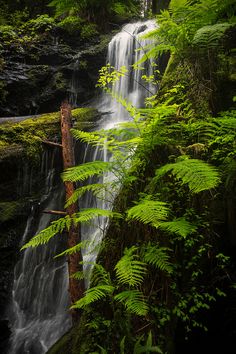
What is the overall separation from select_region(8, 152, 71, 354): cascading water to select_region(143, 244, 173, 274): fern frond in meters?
4.75

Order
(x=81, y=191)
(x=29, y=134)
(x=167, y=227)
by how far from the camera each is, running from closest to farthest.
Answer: (x=167, y=227) < (x=81, y=191) < (x=29, y=134)

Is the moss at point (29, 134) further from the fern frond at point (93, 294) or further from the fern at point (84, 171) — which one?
the fern frond at point (93, 294)

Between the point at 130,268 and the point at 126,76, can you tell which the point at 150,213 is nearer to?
the point at 130,268

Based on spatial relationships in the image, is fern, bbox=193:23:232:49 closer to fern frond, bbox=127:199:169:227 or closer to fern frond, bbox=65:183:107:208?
fern frond, bbox=65:183:107:208

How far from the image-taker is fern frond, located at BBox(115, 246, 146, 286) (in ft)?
7.35

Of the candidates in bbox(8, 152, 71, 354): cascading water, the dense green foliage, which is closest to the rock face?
bbox(8, 152, 71, 354): cascading water

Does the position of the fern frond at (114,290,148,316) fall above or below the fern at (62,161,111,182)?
below

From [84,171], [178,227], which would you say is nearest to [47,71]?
[84,171]

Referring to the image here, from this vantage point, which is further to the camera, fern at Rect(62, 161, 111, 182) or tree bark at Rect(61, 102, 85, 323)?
tree bark at Rect(61, 102, 85, 323)

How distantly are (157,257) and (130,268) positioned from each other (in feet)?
0.86

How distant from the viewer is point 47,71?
12.5m

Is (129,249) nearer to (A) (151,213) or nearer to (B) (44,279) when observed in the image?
(A) (151,213)

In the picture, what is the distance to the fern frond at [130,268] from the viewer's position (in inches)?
88.2

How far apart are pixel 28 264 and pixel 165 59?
28.3 ft
